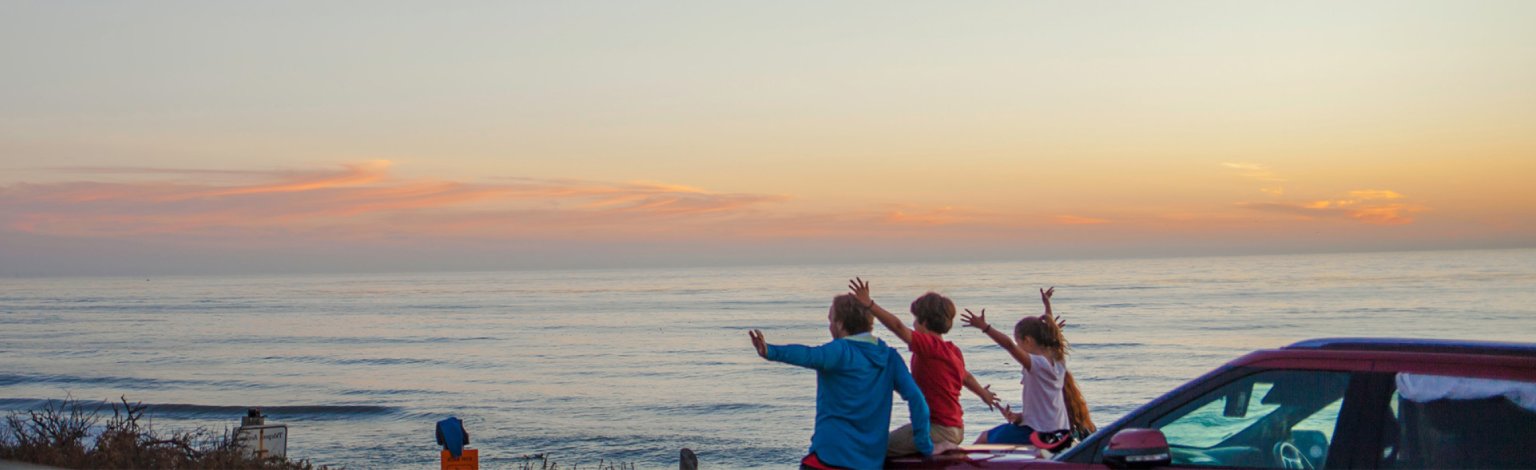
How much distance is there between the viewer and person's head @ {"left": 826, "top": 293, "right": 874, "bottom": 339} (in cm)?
602

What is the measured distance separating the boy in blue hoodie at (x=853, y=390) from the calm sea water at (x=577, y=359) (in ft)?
35.4

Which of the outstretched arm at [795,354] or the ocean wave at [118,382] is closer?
the outstretched arm at [795,354]

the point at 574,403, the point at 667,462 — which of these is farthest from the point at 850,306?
the point at 574,403

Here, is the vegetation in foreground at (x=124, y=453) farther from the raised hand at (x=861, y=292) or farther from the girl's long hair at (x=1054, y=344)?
the girl's long hair at (x=1054, y=344)

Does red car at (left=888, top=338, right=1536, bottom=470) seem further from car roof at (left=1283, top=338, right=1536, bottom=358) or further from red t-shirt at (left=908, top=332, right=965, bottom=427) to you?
red t-shirt at (left=908, top=332, right=965, bottom=427)

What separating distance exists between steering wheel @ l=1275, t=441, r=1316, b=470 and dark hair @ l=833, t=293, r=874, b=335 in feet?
7.04

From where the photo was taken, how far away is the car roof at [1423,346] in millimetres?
4289

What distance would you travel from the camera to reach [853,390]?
601cm

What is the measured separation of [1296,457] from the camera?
4.34 m

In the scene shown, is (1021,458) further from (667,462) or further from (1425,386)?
(667,462)

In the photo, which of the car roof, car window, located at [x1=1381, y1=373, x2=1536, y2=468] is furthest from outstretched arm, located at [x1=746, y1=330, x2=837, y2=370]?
car window, located at [x1=1381, y1=373, x2=1536, y2=468]

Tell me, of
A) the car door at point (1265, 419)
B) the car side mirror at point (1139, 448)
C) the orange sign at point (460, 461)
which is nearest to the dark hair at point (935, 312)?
the car door at point (1265, 419)

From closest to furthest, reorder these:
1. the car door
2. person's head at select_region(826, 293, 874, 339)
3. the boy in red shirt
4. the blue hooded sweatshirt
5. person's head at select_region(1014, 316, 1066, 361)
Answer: the car door
the blue hooded sweatshirt
person's head at select_region(826, 293, 874, 339)
the boy in red shirt
person's head at select_region(1014, 316, 1066, 361)

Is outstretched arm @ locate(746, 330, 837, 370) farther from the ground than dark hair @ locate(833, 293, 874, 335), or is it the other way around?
dark hair @ locate(833, 293, 874, 335)
